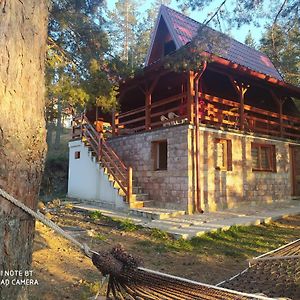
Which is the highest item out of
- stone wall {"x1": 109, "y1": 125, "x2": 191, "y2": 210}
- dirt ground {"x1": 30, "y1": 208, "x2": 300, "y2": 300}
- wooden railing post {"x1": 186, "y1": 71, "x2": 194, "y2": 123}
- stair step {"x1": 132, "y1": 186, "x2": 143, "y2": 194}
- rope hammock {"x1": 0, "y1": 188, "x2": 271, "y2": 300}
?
wooden railing post {"x1": 186, "y1": 71, "x2": 194, "y2": 123}

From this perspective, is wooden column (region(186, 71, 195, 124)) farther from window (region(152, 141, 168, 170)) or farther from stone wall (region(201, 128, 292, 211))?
window (region(152, 141, 168, 170))

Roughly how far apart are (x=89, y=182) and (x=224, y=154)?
5.47 meters

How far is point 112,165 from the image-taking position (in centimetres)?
1105

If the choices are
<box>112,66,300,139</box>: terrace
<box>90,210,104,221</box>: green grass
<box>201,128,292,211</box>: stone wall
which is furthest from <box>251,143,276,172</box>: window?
<box>90,210,104,221</box>: green grass

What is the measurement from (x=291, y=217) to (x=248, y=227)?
86.2 inches

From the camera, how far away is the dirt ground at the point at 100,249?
395 cm

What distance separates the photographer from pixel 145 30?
3072cm

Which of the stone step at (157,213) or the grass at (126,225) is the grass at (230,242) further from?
the stone step at (157,213)

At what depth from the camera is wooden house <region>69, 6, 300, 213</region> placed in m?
9.35

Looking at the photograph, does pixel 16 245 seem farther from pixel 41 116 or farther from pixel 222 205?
pixel 222 205

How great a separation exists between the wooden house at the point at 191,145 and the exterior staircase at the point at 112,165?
3 centimetres

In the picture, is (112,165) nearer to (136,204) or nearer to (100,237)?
(136,204)

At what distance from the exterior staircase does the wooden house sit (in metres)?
0.03

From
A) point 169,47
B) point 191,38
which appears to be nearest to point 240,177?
point 191,38
